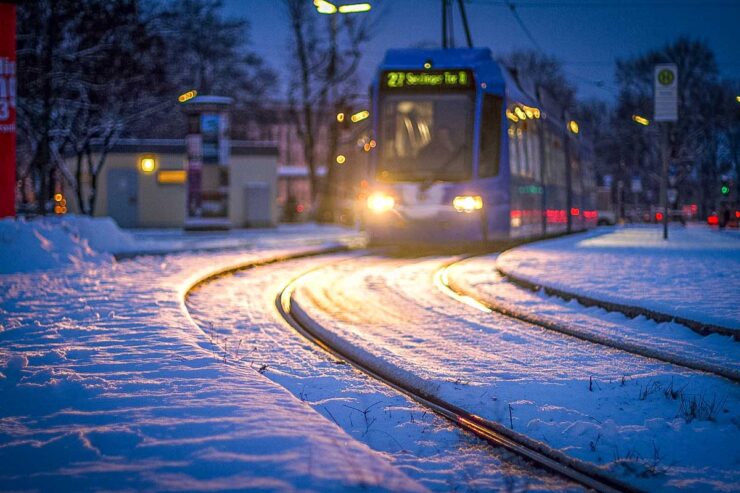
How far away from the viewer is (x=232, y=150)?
4025 cm

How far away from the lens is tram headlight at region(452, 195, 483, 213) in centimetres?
1661

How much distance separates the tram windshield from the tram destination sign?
0.19m

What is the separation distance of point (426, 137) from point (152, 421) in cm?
1295

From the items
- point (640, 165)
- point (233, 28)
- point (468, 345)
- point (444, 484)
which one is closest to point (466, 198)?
point (468, 345)

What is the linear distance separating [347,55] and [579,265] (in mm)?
32441

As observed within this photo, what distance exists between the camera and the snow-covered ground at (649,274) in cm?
893

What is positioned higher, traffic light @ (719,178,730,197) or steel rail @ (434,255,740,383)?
traffic light @ (719,178,730,197)

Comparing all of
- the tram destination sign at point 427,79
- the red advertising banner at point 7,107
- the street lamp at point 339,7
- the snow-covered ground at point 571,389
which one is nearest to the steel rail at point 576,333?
the snow-covered ground at point 571,389

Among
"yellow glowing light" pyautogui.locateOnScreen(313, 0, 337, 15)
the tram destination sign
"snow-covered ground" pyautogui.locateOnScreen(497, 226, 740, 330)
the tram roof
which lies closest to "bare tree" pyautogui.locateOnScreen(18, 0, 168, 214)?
"yellow glowing light" pyautogui.locateOnScreen(313, 0, 337, 15)

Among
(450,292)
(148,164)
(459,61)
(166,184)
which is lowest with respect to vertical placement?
(450,292)

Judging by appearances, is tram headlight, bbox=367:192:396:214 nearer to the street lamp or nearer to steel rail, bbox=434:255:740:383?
the street lamp

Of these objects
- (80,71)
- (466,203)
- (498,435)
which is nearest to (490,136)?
(466,203)

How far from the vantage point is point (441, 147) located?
1669 cm

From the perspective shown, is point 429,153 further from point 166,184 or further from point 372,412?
point 166,184
